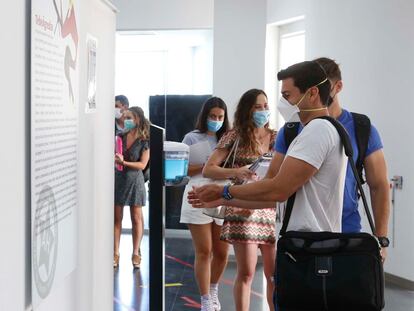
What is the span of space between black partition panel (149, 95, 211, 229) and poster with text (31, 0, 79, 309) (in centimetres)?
555

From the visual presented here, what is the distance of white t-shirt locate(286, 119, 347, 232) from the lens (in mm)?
2277

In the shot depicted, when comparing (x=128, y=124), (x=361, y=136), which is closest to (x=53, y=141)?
(x=361, y=136)

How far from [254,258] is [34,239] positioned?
95.4 inches

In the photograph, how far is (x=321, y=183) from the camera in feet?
7.57

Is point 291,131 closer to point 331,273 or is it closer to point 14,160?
point 331,273

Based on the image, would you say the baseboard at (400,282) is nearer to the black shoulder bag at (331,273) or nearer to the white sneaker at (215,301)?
the white sneaker at (215,301)

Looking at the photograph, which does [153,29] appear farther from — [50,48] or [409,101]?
[50,48]

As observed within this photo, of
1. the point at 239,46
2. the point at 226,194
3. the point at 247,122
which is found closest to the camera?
the point at 226,194

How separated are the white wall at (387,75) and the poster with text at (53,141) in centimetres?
393

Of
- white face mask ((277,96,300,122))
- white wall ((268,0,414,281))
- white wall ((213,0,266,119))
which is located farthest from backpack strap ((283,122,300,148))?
white wall ((213,0,266,119))

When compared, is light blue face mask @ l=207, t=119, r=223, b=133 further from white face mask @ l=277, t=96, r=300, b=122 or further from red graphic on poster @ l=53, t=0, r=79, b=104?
red graphic on poster @ l=53, t=0, r=79, b=104

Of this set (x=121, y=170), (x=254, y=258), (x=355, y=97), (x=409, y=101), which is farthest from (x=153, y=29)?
(x=254, y=258)

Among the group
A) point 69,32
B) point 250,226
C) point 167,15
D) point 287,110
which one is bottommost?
point 250,226

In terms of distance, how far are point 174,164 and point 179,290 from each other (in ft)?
8.61
